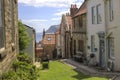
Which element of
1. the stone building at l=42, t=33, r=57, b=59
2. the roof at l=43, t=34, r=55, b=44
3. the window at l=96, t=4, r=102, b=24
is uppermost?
the window at l=96, t=4, r=102, b=24

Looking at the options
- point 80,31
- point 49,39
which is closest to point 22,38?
point 80,31

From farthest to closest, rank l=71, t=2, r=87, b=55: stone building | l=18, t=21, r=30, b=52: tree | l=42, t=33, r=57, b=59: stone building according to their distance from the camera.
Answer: l=42, t=33, r=57, b=59: stone building < l=71, t=2, r=87, b=55: stone building < l=18, t=21, r=30, b=52: tree

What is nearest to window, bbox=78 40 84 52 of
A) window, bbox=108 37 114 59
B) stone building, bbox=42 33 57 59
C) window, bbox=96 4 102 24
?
window, bbox=96 4 102 24

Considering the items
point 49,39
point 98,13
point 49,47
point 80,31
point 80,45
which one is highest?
point 98,13

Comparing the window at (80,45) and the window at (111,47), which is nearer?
the window at (111,47)

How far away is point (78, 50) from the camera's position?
3766cm

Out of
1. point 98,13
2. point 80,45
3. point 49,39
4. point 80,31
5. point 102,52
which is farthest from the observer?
point 49,39

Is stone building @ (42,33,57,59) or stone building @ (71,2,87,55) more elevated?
stone building @ (71,2,87,55)

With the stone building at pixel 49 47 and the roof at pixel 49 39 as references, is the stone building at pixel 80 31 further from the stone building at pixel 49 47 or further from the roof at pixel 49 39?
the roof at pixel 49 39

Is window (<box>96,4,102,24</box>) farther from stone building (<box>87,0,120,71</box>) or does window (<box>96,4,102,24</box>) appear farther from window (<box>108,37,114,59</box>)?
window (<box>108,37,114,59</box>)

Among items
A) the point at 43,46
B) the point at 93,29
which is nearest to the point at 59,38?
the point at 43,46

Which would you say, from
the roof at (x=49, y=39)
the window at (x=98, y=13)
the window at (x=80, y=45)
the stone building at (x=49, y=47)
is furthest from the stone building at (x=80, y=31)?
the roof at (x=49, y=39)

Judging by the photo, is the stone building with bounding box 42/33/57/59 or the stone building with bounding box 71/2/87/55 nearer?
the stone building with bounding box 71/2/87/55

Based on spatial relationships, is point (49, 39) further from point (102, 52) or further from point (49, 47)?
point (102, 52)
